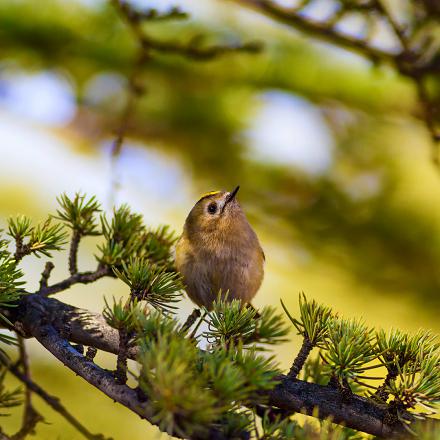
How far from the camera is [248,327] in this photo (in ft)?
3.62

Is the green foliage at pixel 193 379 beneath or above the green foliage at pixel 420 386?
beneath

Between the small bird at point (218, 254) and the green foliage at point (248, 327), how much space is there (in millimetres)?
751

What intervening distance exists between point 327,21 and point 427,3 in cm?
30

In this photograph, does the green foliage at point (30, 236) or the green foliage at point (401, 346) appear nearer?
the green foliage at point (401, 346)

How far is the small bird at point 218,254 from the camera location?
188 centimetres

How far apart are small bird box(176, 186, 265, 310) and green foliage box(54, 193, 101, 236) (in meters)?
0.47

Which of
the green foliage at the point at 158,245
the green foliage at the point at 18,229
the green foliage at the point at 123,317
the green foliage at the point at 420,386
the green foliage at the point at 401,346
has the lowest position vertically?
the green foliage at the point at 123,317

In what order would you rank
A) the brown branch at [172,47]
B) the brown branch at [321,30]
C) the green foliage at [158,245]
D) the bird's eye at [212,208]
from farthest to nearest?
the bird's eye at [212,208] → the brown branch at [321,30] → the brown branch at [172,47] → the green foliage at [158,245]

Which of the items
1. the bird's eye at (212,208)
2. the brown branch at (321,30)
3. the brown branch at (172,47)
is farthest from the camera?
the bird's eye at (212,208)

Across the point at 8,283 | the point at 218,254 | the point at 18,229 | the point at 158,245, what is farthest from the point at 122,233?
the point at 218,254

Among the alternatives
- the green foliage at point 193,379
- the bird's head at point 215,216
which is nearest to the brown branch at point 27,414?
the green foliage at point 193,379

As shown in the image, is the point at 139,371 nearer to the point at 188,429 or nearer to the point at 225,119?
the point at 188,429

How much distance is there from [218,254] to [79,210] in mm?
601

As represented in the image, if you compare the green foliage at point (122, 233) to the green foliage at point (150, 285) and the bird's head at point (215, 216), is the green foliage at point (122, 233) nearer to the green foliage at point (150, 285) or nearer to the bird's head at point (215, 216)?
the green foliage at point (150, 285)
